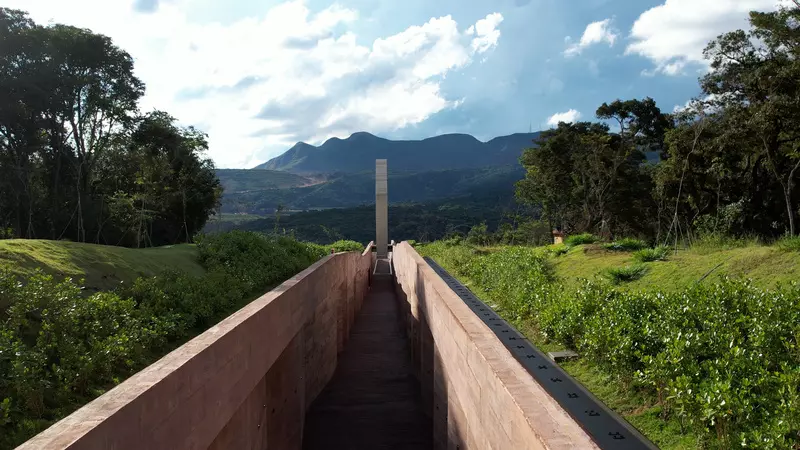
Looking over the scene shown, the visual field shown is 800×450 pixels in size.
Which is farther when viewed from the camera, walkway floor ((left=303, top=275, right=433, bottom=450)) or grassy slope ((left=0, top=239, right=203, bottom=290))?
walkway floor ((left=303, top=275, right=433, bottom=450))

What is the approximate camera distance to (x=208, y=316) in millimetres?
7434

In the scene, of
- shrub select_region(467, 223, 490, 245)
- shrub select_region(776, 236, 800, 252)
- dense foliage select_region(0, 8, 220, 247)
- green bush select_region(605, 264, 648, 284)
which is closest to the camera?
shrub select_region(776, 236, 800, 252)

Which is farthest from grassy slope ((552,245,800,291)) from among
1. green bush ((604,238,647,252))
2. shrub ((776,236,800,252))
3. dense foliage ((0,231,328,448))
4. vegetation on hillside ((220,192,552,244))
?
vegetation on hillside ((220,192,552,244))

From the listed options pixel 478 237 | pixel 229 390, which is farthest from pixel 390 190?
pixel 229 390

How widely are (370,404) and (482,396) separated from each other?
5.55 m

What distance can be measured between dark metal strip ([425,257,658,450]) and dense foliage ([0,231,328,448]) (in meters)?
3.90

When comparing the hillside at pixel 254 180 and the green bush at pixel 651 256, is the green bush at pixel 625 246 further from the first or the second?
the hillside at pixel 254 180

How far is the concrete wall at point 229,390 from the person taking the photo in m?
2.81

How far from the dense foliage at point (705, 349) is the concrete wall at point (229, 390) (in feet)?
11.2

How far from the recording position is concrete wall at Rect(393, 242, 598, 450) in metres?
2.79

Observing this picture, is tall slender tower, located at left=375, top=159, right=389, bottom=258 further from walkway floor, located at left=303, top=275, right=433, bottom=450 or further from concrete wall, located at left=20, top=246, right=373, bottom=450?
concrete wall, located at left=20, top=246, right=373, bottom=450

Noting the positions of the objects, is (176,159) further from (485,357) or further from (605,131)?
(485,357)

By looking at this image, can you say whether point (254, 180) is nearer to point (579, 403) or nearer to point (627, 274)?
point (627, 274)

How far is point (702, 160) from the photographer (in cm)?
1992
